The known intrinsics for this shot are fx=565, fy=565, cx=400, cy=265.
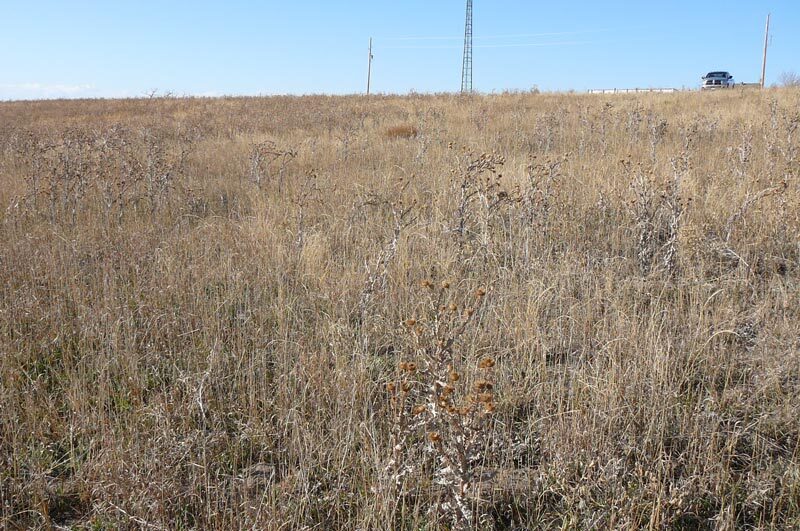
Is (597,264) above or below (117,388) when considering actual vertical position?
above

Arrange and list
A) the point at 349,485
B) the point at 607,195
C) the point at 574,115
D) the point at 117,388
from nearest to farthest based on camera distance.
Answer: the point at 349,485 < the point at 117,388 < the point at 607,195 < the point at 574,115

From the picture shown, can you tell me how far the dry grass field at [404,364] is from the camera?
A: 2084mm

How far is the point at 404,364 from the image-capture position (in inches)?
71.6

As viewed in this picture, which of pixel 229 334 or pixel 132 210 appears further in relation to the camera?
pixel 132 210

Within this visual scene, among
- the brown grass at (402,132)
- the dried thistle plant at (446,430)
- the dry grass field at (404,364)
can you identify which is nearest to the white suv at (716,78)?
the brown grass at (402,132)

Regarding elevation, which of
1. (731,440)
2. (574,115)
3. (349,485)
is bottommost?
(349,485)

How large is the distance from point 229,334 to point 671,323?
2.64 metres

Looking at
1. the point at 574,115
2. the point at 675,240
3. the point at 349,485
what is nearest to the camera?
the point at 349,485

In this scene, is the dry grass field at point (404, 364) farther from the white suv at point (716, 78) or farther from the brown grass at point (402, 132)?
the white suv at point (716, 78)

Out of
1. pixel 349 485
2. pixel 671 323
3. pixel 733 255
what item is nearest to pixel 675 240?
pixel 733 255

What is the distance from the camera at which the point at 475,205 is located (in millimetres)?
5582

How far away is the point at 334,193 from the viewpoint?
20.9 ft

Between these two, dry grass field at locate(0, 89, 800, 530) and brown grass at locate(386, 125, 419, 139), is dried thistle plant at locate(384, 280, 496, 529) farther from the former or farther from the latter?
brown grass at locate(386, 125, 419, 139)

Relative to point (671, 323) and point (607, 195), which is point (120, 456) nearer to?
point (671, 323)
